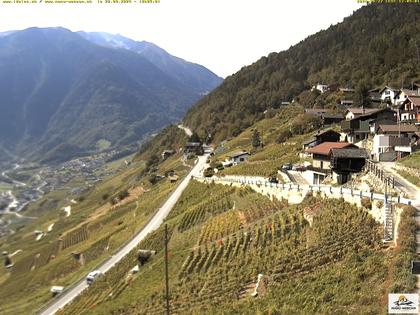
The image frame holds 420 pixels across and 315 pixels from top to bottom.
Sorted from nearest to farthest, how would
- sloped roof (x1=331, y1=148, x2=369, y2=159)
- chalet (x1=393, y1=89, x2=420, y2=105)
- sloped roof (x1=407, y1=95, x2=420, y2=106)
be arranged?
sloped roof (x1=331, y1=148, x2=369, y2=159)
sloped roof (x1=407, y1=95, x2=420, y2=106)
chalet (x1=393, y1=89, x2=420, y2=105)

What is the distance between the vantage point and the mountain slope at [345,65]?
12938 centimetres

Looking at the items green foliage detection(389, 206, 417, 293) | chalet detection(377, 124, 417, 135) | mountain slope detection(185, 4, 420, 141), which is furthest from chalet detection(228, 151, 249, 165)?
green foliage detection(389, 206, 417, 293)

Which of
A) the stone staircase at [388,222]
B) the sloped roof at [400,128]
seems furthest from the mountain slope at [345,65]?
the stone staircase at [388,222]

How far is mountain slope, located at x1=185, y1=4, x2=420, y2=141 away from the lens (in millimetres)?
129375

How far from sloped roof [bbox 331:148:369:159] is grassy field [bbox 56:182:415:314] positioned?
29.4ft

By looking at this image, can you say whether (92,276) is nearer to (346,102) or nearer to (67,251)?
(67,251)

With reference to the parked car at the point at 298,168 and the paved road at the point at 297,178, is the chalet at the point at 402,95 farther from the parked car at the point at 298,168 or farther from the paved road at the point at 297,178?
the paved road at the point at 297,178

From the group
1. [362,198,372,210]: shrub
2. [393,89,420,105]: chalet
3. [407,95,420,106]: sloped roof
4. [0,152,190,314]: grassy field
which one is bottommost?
[0,152,190,314]: grassy field

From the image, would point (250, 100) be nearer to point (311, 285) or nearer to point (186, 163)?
point (186, 163)

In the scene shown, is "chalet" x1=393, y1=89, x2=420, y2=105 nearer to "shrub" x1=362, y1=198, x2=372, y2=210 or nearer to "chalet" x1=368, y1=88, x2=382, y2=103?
"chalet" x1=368, y1=88, x2=382, y2=103

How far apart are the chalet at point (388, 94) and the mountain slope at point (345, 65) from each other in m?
8.33

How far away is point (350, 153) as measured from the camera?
50.8 m

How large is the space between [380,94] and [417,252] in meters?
93.2

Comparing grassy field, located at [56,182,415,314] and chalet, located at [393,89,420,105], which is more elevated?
chalet, located at [393,89,420,105]
